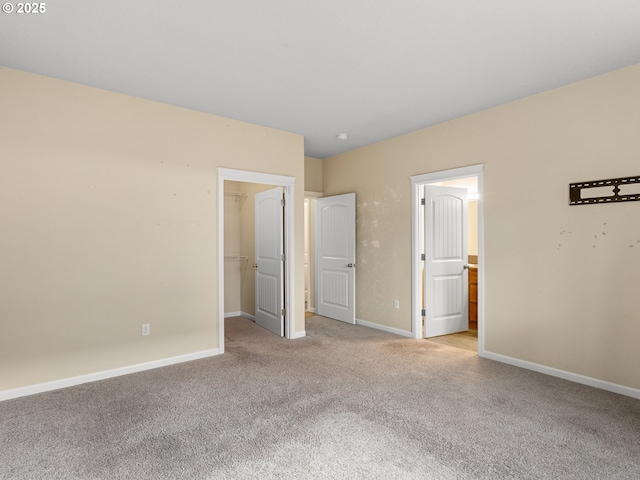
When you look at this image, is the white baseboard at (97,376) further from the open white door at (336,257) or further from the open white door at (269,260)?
the open white door at (336,257)

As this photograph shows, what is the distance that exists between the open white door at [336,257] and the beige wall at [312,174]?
0.80 ft

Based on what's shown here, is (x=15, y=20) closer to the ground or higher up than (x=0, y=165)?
higher up

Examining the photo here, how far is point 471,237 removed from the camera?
604 centimetres

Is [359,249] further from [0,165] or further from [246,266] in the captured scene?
[0,165]

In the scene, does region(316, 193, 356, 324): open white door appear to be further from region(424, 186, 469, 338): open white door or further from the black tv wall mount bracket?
the black tv wall mount bracket

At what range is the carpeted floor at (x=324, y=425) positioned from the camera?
1933 millimetres

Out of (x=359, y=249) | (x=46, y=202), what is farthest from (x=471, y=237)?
(x=46, y=202)

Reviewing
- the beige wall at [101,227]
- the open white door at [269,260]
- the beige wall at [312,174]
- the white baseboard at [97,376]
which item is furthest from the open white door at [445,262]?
the white baseboard at [97,376]

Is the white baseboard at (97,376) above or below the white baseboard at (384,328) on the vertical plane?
above

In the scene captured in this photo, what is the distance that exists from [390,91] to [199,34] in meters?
1.73

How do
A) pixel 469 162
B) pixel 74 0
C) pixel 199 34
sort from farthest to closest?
pixel 469 162
pixel 199 34
pixel 74 0

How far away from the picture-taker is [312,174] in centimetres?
589

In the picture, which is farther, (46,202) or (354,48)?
(46,202)

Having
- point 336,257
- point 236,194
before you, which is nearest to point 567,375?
point 336,257
